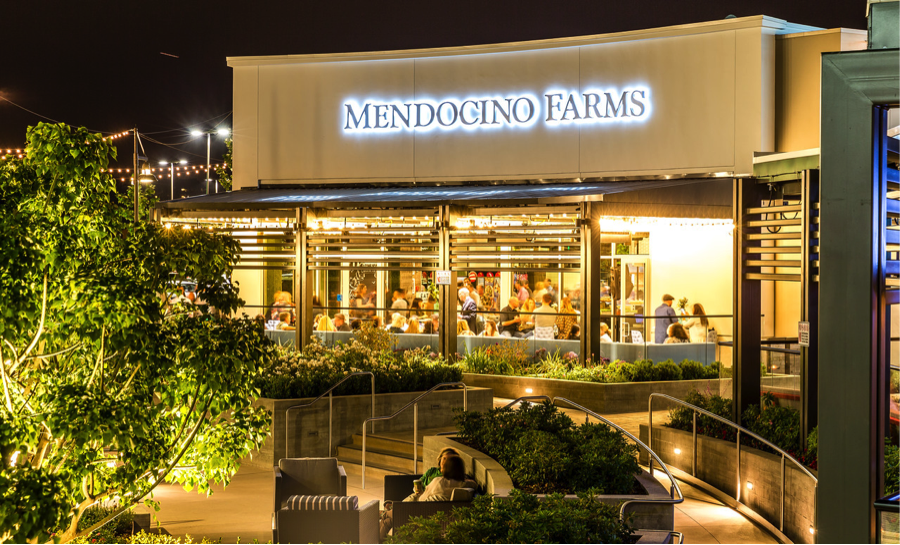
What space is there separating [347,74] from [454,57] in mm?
2666

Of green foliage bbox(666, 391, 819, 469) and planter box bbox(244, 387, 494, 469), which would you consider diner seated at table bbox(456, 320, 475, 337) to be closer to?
planter box bbox(244, 387, 494, 469)

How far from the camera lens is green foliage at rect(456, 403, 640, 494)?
339 inches

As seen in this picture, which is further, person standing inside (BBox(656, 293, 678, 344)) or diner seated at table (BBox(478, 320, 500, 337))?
diner seated at table (BBox(478, 320, 500, 337))

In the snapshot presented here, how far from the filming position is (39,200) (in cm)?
720

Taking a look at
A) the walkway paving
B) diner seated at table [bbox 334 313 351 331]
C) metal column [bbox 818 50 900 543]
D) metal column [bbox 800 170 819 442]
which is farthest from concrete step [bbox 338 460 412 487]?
metal column [bbox 818 50 900 543]

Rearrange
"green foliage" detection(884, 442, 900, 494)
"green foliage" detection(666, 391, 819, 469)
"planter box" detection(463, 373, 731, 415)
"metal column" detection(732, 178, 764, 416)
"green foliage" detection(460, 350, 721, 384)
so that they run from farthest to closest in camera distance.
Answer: "green foliage" detection(460, 350, 721, 384)
"planter box" detection(463, 373, 731, 415)
"metal column" detection(732, 178, 764, 416)
"green foliage" detection(666, 391, 819, 469)
"green foliage" detection(884, 442, 900, 494)

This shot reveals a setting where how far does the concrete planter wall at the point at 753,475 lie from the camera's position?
338 inches

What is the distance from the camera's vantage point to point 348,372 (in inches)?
580

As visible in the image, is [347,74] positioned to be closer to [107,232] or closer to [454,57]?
[454,57]

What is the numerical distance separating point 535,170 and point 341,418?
7963mm

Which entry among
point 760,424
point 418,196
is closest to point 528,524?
point 760,424

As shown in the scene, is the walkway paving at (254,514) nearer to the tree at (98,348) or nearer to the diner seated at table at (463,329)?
the tree at (98,348)

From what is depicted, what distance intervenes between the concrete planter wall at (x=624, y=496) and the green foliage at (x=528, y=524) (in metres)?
1.12

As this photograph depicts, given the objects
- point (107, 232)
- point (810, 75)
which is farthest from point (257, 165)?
point (107, 232)
